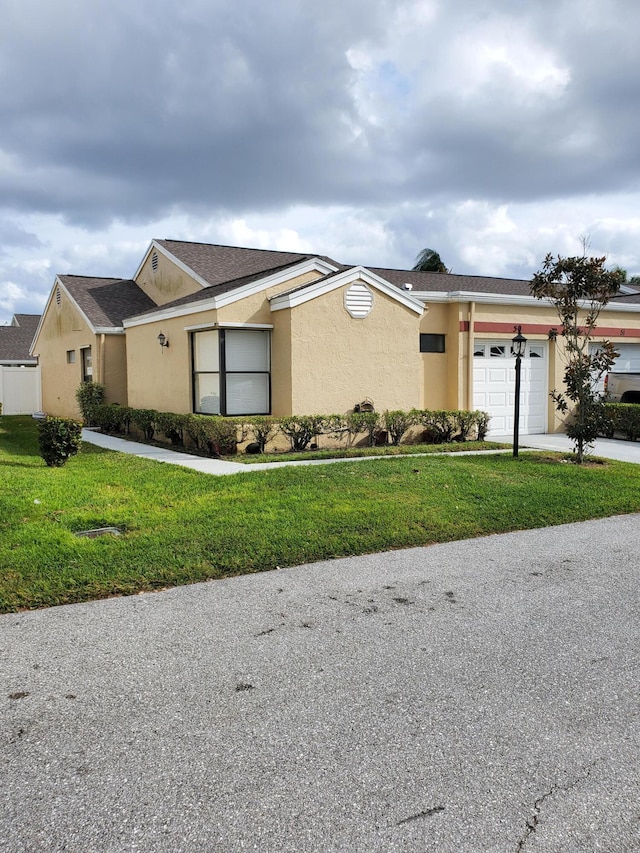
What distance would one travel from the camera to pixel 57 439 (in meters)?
10.6

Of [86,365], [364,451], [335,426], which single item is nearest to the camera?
[364,451]

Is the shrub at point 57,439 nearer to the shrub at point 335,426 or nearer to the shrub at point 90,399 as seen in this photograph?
the shrub at point 335,426

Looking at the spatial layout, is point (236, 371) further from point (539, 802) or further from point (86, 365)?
point (539, 802)

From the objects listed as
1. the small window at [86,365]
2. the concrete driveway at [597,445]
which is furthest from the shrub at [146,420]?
the concrete driveway at [597,445]

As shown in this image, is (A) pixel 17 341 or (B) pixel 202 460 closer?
(B) pixel 202 460

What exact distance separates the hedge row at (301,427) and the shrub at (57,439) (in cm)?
247

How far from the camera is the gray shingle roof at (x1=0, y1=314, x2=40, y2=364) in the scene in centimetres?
3281

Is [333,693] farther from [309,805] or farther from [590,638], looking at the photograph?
[590,638]

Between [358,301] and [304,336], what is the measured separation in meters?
1.44

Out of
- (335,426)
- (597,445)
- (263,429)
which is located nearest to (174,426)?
(263,429)

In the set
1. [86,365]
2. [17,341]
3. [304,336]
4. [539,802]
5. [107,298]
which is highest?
[107,298]

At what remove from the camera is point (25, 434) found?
56.3ft

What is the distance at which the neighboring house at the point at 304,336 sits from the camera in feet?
42.0

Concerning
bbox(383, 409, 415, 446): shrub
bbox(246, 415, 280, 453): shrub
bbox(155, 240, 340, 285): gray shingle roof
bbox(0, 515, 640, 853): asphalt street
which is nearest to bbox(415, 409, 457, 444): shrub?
bbox(383, 409, 415, 446): shrub
